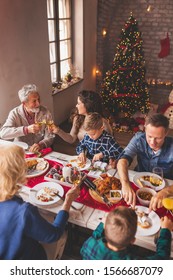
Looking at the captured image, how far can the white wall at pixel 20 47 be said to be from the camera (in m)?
3.17

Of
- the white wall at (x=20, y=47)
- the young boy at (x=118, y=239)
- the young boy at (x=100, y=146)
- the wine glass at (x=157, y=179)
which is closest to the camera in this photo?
the young boy at (x=118, y=239)

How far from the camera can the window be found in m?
4.42

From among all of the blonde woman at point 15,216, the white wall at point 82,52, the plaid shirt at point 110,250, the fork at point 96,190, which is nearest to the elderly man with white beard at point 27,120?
the fork at point 96,190

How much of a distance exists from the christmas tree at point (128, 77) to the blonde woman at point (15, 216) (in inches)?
149

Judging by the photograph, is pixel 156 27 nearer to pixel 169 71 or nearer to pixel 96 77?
pixel 169 71

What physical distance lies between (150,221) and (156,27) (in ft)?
16.1

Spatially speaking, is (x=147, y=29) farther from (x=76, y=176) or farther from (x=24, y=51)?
(x=76, y=176)

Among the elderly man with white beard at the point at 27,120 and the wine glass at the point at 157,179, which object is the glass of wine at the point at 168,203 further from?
the elderly man with white beard at the point at 27,120

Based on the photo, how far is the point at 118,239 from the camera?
1.21m

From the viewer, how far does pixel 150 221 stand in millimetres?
1559

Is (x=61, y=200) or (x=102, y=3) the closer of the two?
(x=61, y=200)

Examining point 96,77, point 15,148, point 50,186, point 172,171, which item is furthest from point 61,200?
point 96,77

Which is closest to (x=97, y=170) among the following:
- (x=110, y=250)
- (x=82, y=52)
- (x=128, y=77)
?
(x=110, y=250)

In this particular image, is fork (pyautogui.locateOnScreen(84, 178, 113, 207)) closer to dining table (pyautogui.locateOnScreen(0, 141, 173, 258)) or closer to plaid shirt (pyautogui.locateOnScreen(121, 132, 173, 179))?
dining table (pyautogui.locateOnScreen(0, 141, 173, 258))
